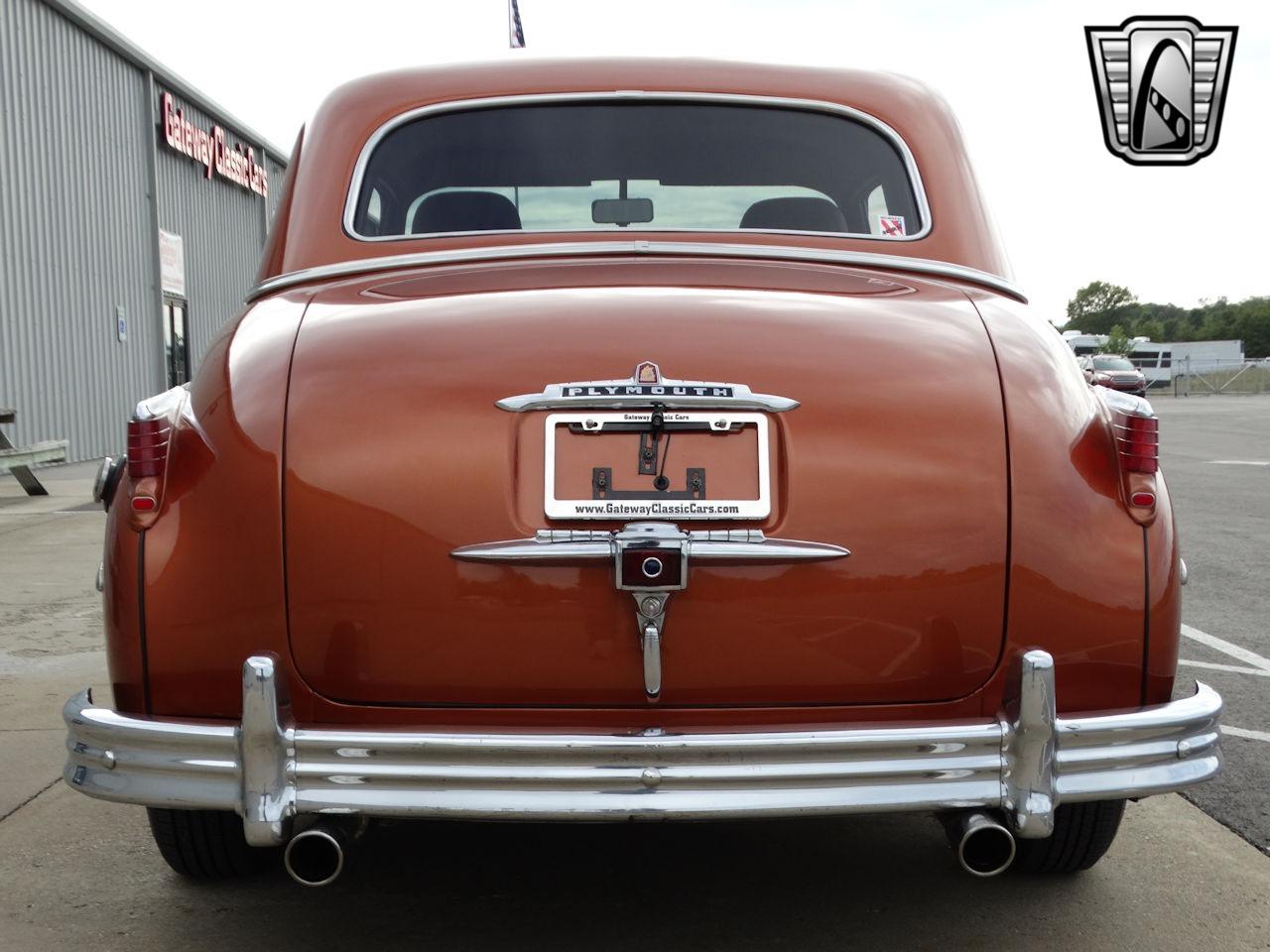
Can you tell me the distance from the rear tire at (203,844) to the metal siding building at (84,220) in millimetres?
A: 13000

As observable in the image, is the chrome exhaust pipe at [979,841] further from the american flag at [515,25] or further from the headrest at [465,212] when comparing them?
the american flag at [515,25]

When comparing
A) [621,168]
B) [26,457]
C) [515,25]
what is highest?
[515,25]

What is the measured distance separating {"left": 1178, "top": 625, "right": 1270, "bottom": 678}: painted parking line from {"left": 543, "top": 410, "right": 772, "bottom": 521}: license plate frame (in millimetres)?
3582

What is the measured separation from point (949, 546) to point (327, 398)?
1.19 meters

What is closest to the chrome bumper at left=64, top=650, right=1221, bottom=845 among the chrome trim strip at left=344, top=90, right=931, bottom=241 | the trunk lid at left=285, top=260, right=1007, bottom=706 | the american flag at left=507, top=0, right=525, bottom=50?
the trunk lid at left=285, top=260, right=1007, bottom=706

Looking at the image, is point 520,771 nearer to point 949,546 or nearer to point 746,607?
point 746,607

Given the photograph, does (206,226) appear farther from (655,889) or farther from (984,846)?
(984,846)

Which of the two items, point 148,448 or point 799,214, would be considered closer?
point 148,448

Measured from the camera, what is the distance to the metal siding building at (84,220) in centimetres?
1612

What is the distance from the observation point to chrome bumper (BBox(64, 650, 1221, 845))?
2.27 meters

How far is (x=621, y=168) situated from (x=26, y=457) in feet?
33.3

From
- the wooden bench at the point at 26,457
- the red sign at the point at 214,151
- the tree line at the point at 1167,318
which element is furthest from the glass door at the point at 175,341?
the tree line at the point at 1167,318

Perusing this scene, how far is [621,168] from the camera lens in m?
3.43

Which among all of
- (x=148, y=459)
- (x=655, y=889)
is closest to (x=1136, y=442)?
(x=655, y=889)
